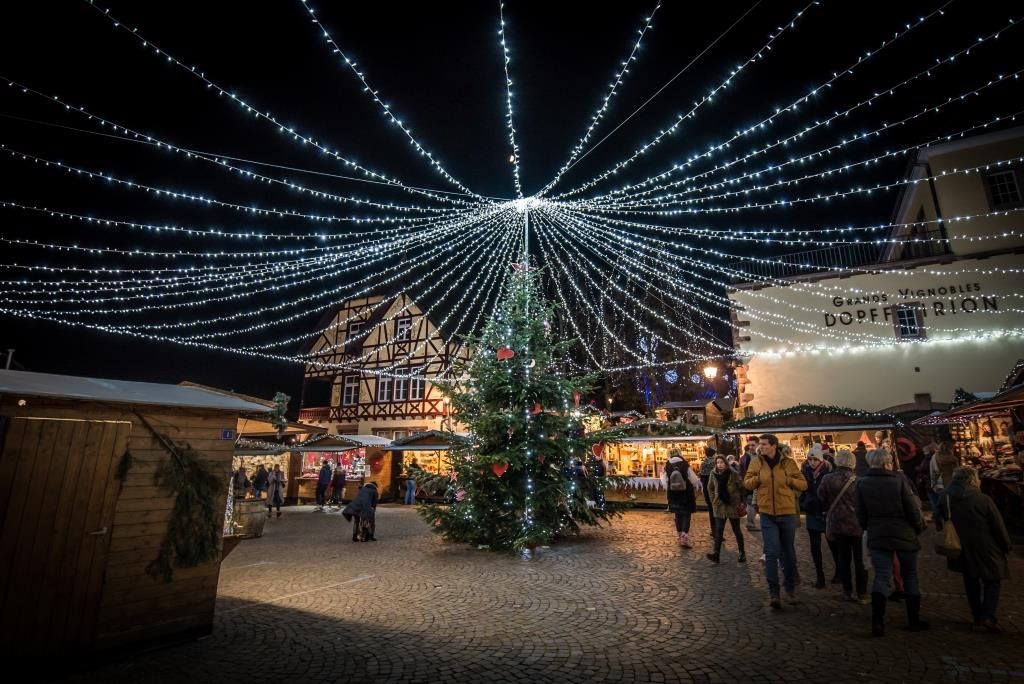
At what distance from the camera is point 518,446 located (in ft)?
27.0

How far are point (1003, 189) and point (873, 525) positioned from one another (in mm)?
16767

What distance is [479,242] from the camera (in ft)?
37.9

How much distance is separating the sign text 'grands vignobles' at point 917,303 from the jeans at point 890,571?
13266mm

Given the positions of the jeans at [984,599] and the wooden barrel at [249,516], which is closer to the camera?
the jeans at [984,599]

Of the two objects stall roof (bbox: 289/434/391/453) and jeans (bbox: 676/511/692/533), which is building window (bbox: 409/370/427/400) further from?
jeans (bbox: 676/511/692/533)

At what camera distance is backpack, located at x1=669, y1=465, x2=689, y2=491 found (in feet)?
26.7

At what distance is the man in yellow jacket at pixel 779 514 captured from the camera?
4727mm

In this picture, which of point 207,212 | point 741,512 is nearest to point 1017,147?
point 741,512

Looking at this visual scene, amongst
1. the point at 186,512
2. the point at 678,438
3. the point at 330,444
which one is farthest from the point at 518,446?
the point at 330,444

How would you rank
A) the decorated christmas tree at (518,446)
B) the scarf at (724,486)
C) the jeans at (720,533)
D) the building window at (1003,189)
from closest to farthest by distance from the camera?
the jeans at (720,533), the scarf at (724,486), the decorated christmas tree at (518,446), the building window at (1003,189)

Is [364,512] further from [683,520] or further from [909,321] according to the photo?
[909,321]

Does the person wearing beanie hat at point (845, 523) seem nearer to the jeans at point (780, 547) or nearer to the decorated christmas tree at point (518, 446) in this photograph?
the jeans at point (780, 547)

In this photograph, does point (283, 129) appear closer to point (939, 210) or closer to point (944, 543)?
point (944, 543)

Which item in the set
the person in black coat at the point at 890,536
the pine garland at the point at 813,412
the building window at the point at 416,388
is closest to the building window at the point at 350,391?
the building window at the point at 416,388
